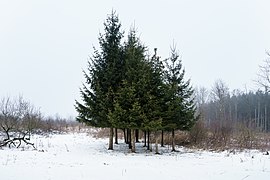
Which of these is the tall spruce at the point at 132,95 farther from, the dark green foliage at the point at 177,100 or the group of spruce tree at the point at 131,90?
the dark green foliage at the point at 177,100

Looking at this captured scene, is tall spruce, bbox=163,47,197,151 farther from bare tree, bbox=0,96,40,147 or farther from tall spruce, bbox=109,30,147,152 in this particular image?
bare tree, bbox=0,96,40,147

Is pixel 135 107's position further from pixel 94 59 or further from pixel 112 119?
pixel 94 59

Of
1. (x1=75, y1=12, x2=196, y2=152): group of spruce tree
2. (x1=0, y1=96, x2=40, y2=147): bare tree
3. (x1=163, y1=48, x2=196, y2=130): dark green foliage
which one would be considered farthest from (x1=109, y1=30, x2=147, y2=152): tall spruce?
(x1=0, y1=96, x2=40, y2=147): bare tree

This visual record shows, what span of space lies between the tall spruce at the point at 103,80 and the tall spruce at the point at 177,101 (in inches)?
157

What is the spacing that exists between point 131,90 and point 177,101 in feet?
12.1

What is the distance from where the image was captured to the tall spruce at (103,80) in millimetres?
21516

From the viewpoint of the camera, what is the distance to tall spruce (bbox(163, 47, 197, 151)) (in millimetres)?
20969

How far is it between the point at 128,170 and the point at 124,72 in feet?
36.8

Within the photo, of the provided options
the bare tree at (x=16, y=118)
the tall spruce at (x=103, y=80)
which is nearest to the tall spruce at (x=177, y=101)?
the tall spruce at (x=103, y=80)

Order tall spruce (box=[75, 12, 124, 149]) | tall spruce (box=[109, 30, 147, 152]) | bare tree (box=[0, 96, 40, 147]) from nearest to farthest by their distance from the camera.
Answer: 1. tall spruce (box=[109, 30, 147, 152])
2. tall spruce (box=[75, 12, 124, 149])
3. bare tree (box=[0, 96, 40, 147])

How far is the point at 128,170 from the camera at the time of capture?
11992 millimetres

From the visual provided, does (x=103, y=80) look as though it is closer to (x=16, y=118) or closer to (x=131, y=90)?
(x=131, y=90)

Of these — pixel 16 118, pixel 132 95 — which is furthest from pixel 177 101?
pixel 16 118

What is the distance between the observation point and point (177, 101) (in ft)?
68.4
